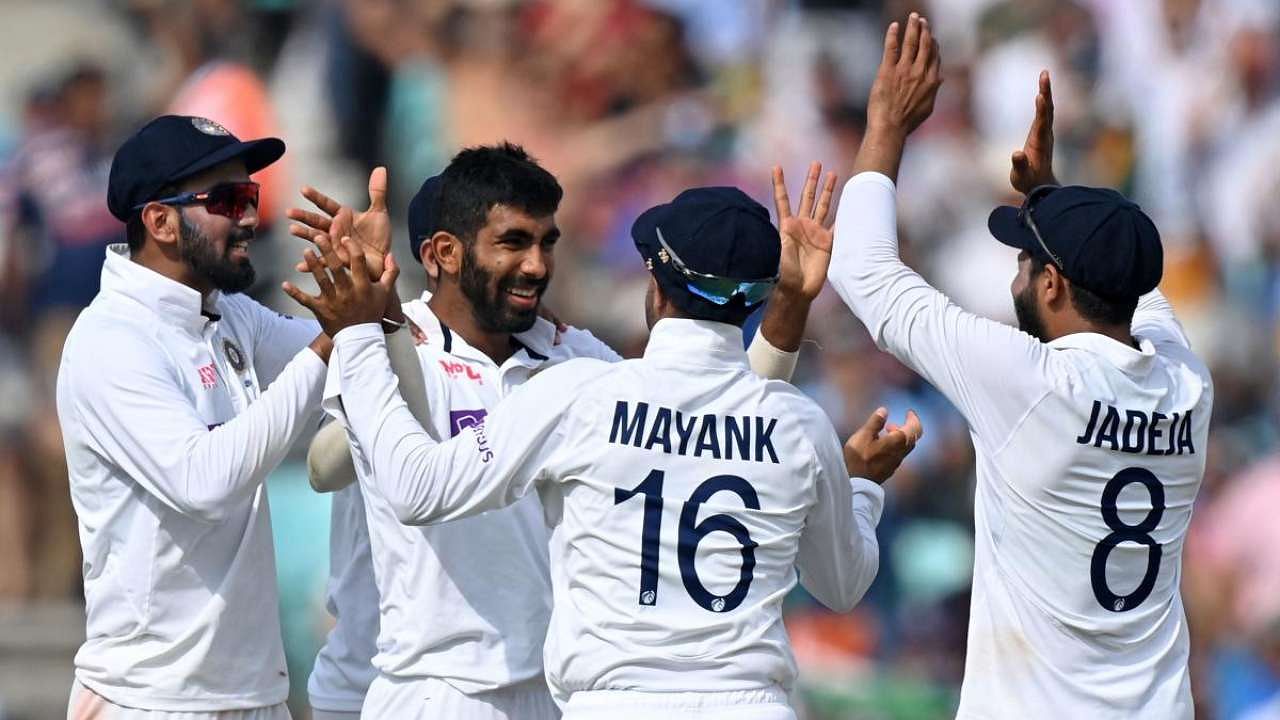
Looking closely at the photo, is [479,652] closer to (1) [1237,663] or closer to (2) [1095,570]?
(2) [1095,570]

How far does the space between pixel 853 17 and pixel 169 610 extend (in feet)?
23.9

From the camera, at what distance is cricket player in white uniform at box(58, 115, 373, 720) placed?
15.3ft

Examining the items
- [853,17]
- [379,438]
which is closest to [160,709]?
[379,438]

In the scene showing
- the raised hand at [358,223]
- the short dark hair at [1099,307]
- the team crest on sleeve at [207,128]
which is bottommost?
the raised hand at [358,223]

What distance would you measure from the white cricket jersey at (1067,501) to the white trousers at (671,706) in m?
0.72

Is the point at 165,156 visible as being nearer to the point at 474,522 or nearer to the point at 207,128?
the point at 207,128

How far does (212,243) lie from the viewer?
16.4 feet

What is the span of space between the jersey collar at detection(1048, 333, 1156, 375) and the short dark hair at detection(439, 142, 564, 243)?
1393 mm

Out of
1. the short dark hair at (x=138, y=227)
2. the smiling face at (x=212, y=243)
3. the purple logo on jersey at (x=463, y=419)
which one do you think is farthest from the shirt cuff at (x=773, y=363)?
the short dark hair at (x=138, y=227)

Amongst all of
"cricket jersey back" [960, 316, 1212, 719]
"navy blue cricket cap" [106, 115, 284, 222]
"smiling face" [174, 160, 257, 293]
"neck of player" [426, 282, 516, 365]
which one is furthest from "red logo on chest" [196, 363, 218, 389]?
"cricket jersey back" [960, 316, 1212, 719]

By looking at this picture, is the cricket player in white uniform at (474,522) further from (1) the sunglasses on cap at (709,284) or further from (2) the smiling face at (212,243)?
(2) the smiling face at (212,243)

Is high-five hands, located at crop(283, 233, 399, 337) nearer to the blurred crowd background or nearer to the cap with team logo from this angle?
the cap with team logo

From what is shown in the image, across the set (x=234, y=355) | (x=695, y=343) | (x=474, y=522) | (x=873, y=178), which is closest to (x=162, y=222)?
(x=234, y=355)

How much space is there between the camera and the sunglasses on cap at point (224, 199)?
16.4 feet
